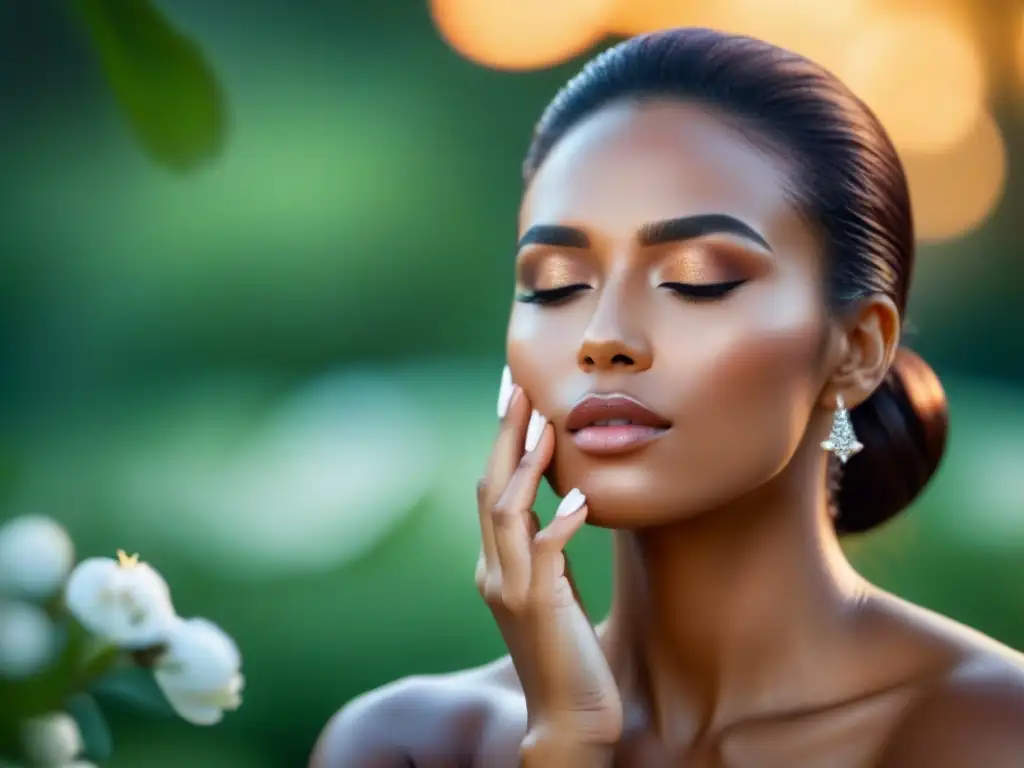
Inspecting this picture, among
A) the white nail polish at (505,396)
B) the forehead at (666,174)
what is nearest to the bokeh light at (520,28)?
the forehead at (666,174)

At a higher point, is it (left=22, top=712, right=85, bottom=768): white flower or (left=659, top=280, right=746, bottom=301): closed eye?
(left=659, top=280, right=746, bottom=301): closed eye

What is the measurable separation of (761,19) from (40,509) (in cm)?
112

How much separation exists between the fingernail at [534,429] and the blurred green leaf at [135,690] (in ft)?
1.92

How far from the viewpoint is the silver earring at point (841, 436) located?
4.40 ft

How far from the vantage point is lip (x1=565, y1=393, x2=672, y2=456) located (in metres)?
1.21

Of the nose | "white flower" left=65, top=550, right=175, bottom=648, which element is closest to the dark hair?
the nose

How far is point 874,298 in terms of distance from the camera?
52.7 inches

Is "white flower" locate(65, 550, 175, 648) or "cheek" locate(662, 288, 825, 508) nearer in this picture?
"cheek" locate(662, 288, 825, 508)

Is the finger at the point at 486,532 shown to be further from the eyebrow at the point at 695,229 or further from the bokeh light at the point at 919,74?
the bokeh light at the point at 919,74

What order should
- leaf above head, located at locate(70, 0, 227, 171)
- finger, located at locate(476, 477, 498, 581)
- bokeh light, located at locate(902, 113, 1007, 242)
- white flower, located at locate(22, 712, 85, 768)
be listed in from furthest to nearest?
bokeh light, located at locate(902, 113, 1007, 242) < leaf above head, located at locate(70, 0, 227, 171) < white flower, located at locate(22, 712, 85, 768) < finger, located at locate(476, 477, 498, 581)

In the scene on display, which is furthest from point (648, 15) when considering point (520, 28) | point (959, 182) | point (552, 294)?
point (552, 294)

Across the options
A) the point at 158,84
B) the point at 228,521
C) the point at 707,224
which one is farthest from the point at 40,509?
the point at 707,224

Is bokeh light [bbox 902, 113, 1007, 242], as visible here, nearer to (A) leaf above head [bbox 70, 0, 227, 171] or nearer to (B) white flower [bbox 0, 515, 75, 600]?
(A) leaf above head [bbox 70, 0, 227, 171]

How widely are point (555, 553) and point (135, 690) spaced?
24.2 inches
